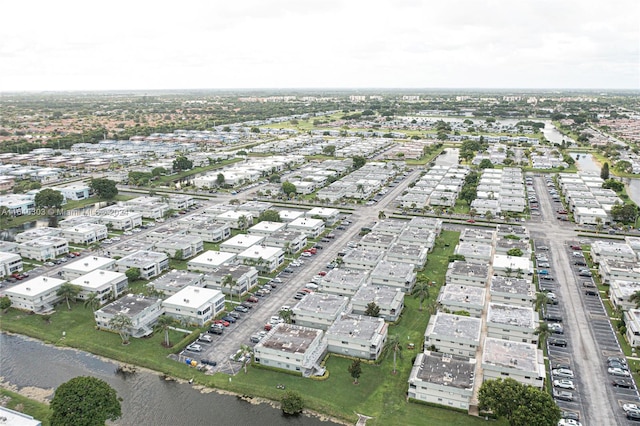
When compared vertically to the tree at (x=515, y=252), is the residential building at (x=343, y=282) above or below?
below

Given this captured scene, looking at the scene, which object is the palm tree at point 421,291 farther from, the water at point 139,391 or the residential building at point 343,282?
the water at point 139,391

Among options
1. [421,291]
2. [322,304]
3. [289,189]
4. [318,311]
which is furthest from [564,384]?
[289,189]

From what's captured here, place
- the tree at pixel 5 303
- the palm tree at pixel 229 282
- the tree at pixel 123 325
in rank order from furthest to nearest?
the palm tree at pixel 229 282
the tree at pixel 5 303
the tree at pixel 123 325

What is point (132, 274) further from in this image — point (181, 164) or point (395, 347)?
point (181, 164)

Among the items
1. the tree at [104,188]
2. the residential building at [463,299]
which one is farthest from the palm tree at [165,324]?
the tree at [104,188]

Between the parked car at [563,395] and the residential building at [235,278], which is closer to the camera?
the parked car at [563,395]

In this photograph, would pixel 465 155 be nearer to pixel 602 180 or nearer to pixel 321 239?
pixel 602 180

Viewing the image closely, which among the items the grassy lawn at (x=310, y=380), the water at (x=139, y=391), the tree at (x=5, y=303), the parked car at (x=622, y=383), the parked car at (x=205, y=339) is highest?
the tree at (x=5, y=303)
